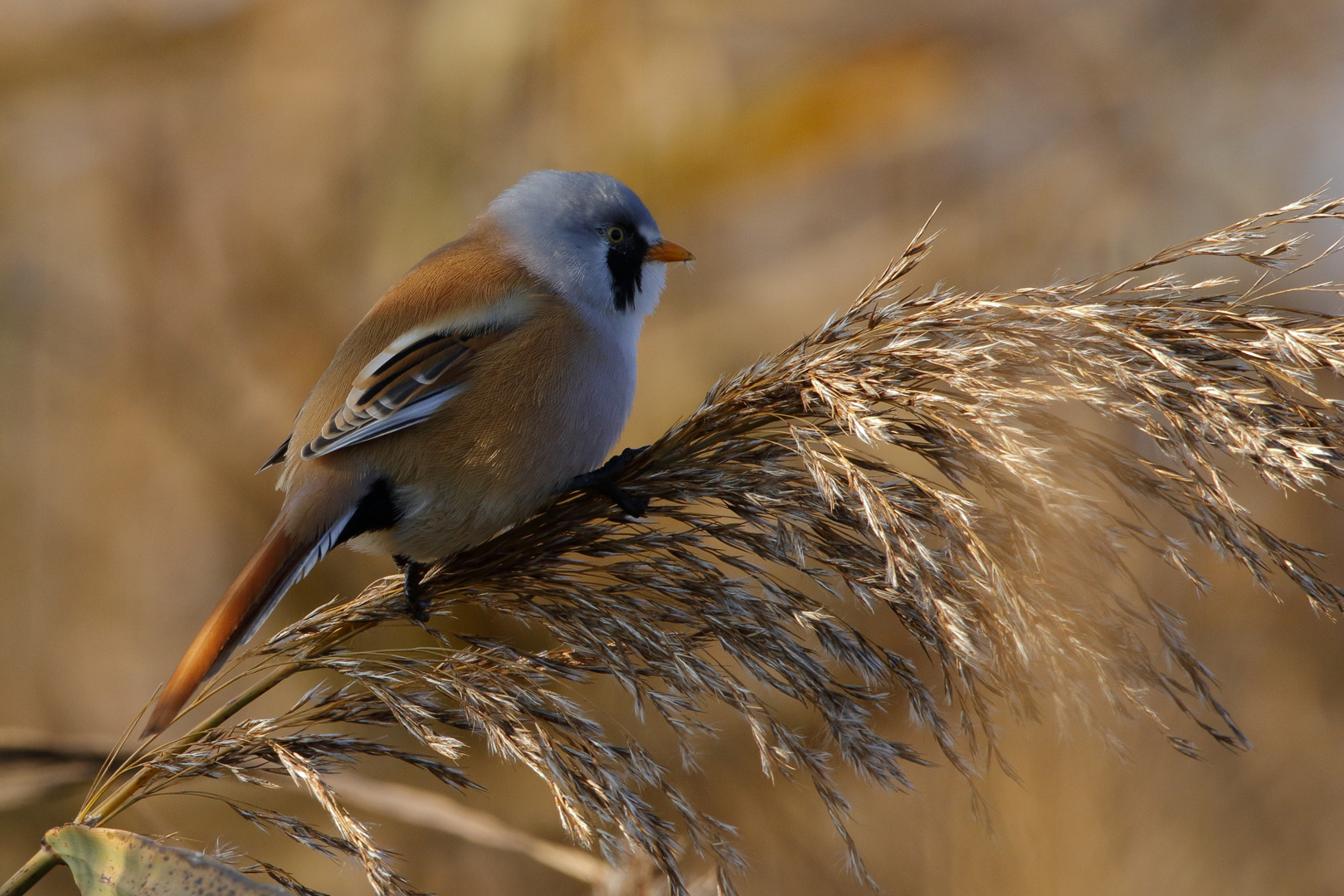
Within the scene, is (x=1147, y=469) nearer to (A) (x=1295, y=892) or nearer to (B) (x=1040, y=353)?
(B) (x=1040, y=353)

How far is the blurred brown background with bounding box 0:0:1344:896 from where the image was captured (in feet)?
14.2

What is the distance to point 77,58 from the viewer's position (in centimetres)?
523

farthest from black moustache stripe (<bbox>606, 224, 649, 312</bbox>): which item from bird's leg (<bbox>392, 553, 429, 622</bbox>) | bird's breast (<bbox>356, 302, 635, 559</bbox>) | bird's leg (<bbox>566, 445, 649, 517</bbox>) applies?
bird's leg (<bbox>392, 553, 429, 622</bbox>)

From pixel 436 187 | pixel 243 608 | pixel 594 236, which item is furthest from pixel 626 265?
pixel 436 187

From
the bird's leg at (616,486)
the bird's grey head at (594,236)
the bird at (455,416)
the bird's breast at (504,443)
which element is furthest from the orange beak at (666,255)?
the bird's leg at (616,486)

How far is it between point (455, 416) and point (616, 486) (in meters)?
0.51

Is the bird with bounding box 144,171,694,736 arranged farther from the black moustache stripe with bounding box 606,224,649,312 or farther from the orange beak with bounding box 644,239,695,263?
the orange beak with bounding box 644,239,695,263

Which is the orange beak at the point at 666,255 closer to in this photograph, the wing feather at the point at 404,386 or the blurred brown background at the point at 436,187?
the wing feather at the point at 404,386

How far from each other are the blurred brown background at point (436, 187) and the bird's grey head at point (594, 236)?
171cm

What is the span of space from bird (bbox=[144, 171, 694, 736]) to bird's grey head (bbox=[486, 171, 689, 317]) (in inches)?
0.8

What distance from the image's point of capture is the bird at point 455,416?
2061 millimetres

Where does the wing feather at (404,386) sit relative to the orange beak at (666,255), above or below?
below

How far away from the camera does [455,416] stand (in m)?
2.19

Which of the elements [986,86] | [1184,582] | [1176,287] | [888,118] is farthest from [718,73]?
[1176,287]
